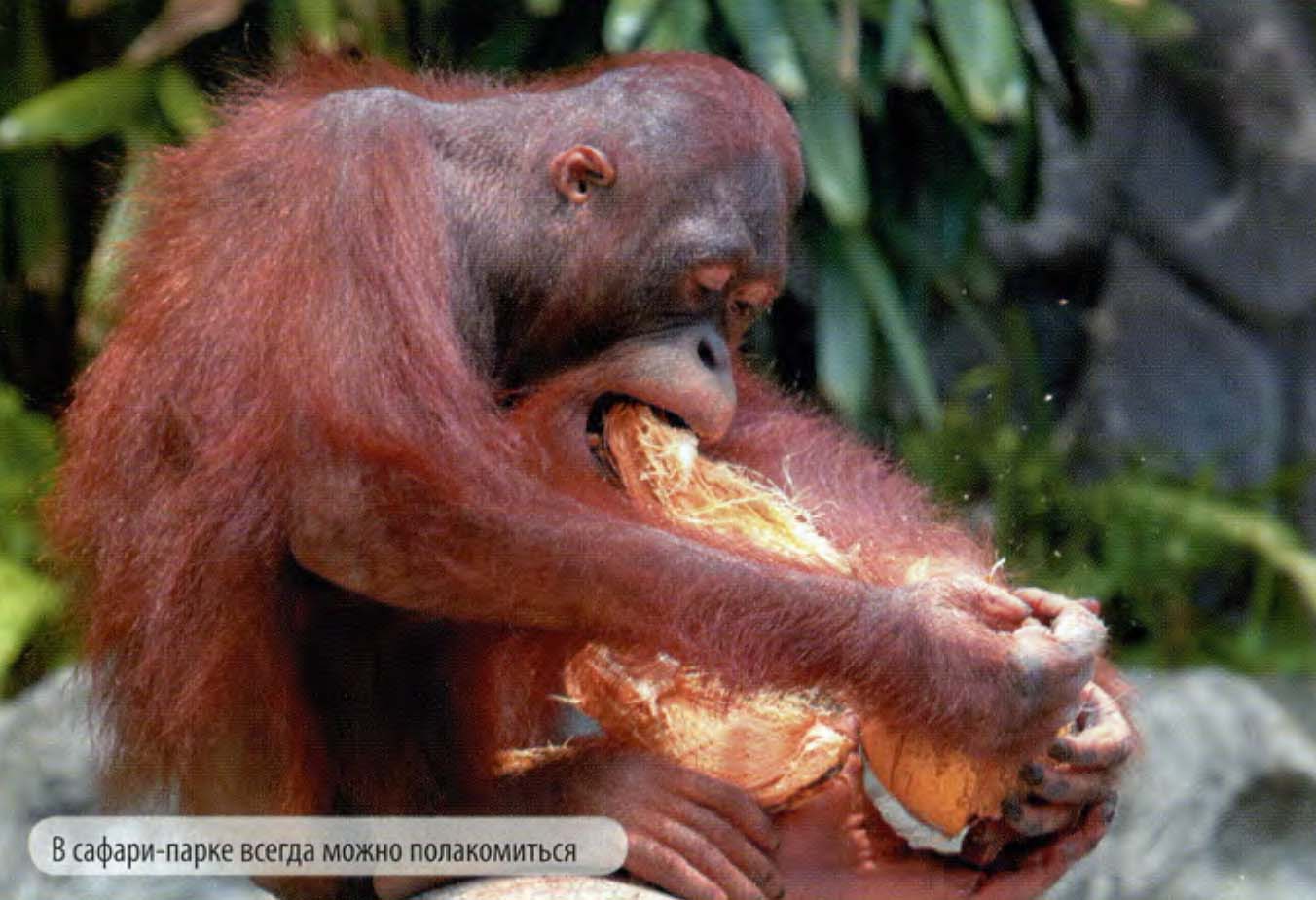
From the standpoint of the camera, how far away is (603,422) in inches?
80.3

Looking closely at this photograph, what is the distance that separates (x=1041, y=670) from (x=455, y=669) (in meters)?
0.63

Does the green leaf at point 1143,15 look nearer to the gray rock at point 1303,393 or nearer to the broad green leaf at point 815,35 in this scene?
the broad green leaf at point 815,35

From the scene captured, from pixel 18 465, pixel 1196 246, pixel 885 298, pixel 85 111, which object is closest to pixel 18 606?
pixel 18 465

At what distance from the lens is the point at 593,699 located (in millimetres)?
2033

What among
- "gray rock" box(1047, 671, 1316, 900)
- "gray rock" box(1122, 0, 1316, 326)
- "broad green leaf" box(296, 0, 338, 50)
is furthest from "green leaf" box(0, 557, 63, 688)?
"gray rock" box(1122, 0, 1316, 326)

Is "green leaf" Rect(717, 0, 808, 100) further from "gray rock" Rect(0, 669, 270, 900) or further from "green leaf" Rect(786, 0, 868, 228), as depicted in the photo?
"gray rock" Rect(0, 669, 270, 900)

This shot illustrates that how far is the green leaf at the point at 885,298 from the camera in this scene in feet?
11.2

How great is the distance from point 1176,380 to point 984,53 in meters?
2.28

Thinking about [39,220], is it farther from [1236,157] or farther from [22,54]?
[1236,157]

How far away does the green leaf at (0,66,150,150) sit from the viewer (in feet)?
10.3

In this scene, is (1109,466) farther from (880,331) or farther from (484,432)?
(484,432)

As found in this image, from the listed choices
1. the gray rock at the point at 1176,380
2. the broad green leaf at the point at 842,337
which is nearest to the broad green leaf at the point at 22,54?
the broad green leaf at the point at 842,337
